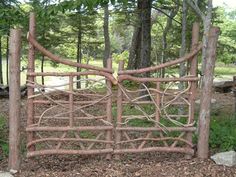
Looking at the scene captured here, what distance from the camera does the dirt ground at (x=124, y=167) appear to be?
16.5 feet

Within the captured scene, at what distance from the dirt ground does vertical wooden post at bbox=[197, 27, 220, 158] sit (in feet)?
0.71

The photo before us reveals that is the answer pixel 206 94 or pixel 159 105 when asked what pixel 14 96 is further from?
pixel 206 94

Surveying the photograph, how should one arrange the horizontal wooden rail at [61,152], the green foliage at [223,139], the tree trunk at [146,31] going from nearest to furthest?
1. the horizontal wooden rail at [61,152]
2. the green foliage at [223,139]
3. the tree trunk at [146,31]

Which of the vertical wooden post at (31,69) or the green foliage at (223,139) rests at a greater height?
the vertical wooden post at (31,69)

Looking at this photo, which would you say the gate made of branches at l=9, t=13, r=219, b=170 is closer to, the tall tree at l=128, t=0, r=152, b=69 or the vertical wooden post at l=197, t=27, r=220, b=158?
the vertical wooden post at l=197, t=27, r=220, b=158

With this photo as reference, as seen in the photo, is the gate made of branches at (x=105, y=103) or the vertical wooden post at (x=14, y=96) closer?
the vertical wooden post at (x=14, y=96)

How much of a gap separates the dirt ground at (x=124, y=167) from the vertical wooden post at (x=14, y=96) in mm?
249

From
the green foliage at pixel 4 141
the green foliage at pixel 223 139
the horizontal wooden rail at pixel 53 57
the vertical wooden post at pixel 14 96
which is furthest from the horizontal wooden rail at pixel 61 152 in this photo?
the green foliage at pixel 223 139

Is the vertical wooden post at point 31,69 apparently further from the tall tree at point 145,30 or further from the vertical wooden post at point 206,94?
the tall tree at point 145,30

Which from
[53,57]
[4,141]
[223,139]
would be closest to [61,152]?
[53,57]

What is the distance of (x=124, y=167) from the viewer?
5273mm

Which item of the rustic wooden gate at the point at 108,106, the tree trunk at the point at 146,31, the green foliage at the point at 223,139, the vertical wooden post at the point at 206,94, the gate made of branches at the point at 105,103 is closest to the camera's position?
the gate made of branches at the point at 105,103

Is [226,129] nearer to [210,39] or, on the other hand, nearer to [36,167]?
[210,39]

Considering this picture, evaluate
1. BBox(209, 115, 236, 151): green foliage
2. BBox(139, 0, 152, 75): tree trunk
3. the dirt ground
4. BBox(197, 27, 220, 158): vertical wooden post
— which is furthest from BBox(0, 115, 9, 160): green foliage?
BBox(139, 0, 152, 75): tree trunk
